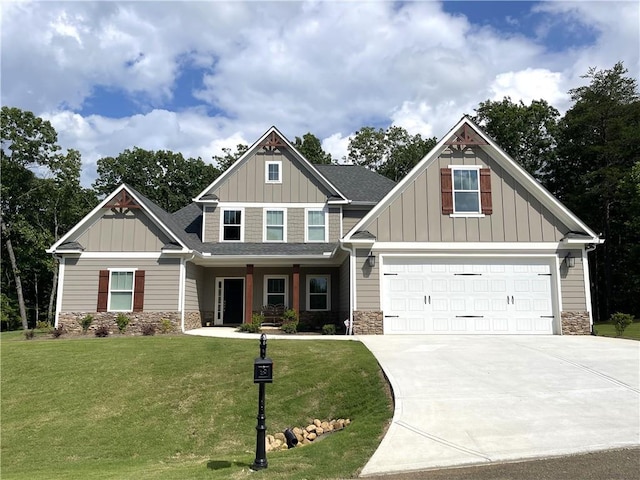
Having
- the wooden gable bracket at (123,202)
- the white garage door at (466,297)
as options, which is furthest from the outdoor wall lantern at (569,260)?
the wooden gable bracket at (123,202)

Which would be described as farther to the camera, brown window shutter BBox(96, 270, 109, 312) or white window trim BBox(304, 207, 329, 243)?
white window trim BBox(304, 207, 329, 243)

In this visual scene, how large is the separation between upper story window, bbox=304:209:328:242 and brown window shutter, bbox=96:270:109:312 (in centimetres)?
797

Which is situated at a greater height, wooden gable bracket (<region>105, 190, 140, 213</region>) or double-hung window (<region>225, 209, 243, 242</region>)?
wooden gable bracket (<region>105, 190, 140, 213</region>)

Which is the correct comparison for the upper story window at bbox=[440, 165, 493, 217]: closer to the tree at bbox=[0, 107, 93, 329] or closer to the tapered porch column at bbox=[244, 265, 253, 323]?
the tapered porch column at bbox=[244, 265, 253, 323]

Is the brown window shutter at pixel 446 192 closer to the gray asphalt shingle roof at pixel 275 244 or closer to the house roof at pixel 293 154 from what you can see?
the gray asphalt shingle roof at pixel 275 244

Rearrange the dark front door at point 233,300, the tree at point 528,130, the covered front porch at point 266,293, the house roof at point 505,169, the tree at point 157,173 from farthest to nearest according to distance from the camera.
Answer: the tree at point 157,173
the tree at point 528,130
the dark front door at point 233,300
the covered front porch at point 266,293
the house roof at point 505,169

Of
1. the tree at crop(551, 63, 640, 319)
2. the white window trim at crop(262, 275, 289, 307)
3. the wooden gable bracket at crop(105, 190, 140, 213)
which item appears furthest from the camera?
the tree at crop(551, 63, 640, 319)

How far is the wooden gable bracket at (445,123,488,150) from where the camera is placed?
15.9 meters

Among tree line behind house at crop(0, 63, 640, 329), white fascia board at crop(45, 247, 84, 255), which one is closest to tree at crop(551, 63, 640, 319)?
tree line behind house at crop(0, 63, 640, 329)

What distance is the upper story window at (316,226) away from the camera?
68.0 feet

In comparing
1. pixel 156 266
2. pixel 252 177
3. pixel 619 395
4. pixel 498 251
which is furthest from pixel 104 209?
pixel 619 395

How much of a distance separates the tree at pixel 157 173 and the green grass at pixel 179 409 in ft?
105

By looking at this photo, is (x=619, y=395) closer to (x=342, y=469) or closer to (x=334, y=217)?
(x=342, y=469)

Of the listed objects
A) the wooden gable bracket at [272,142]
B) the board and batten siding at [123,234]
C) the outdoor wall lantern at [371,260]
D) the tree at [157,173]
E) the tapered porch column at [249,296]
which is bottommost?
the tapered porch column at [249,296]
